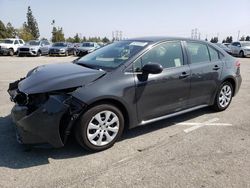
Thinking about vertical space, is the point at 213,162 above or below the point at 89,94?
below

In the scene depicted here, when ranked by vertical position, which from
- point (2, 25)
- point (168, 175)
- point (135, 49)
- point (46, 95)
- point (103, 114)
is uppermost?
point (2, 25)

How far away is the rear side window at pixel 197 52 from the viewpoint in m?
5.16

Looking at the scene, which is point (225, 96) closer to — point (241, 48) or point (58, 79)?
point (58, 79)

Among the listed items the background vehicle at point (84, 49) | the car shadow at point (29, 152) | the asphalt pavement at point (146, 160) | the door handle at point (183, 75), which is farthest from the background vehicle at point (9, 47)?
the door handle at point (183, 75)

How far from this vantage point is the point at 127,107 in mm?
4133

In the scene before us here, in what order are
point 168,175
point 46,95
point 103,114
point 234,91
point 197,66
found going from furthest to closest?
point 234,91
point 197,66
point 103,114
point 46,95
point 168,175

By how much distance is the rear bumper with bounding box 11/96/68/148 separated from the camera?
356cm

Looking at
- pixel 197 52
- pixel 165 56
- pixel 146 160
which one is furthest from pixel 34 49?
pixel 146 160

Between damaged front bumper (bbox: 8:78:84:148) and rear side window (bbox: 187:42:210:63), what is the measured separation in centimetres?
249

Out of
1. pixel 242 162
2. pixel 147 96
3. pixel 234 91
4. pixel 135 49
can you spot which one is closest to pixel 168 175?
pixel 242 162

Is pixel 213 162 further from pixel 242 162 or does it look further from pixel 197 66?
pixel 197 66

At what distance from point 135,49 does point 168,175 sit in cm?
207

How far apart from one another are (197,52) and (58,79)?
279cm

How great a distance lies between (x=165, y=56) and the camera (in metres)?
4.71
